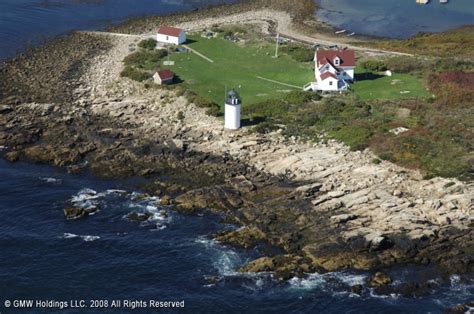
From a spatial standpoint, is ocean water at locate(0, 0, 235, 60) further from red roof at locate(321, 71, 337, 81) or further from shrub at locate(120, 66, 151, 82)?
red roof at locate(321, 71, 337, 81)

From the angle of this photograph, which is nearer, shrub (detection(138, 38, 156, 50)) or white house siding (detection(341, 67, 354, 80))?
white house siding (detection(341, 67, 354, 80))

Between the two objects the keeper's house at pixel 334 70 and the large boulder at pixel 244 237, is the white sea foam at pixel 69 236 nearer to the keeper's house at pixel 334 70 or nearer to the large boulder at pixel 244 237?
the large boulder at pixel 244 237

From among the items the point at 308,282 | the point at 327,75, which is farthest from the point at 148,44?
the point at 308,282

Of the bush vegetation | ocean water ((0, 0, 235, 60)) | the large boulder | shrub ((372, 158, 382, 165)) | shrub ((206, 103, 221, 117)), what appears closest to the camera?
the large boulder

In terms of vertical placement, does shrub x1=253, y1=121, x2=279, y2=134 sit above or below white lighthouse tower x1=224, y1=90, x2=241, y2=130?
below

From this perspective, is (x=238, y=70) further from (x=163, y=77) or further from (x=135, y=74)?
(x=135, y=74)

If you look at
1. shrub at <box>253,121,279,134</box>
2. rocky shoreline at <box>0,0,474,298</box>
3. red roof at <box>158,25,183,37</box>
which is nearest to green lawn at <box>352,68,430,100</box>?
shrub at <box>253,121,279,134</box>

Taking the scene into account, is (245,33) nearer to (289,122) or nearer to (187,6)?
(187,6)

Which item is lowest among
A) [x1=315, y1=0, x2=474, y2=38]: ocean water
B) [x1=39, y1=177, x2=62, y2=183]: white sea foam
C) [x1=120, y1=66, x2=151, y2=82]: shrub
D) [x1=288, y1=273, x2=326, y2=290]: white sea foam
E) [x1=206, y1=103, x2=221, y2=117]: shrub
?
[x1=288, y1=273, x2=326, y2=290]: white sea foam
